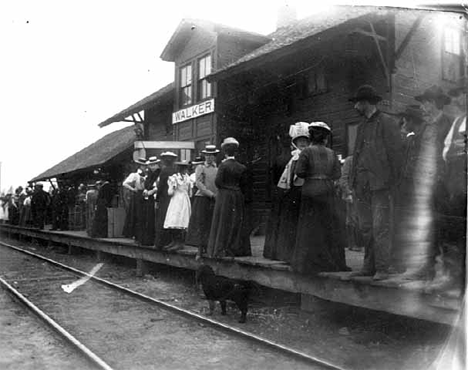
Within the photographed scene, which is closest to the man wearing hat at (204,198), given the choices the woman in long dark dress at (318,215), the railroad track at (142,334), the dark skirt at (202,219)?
the dark skirt at (202,219)

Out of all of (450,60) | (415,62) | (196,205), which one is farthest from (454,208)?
(450,60)

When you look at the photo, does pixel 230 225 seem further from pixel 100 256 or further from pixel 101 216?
pixel 101 216

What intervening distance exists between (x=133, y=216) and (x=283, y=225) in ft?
18.6

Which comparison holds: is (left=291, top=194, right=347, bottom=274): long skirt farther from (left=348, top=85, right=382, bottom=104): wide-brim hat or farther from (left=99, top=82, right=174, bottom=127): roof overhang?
(left=99, top=82, right=174, bottom=127): roof overhang

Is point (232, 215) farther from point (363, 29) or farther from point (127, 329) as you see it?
point (363, 29)

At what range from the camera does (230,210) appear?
7.16 m

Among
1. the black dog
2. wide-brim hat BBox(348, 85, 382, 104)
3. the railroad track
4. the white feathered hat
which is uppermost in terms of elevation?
wide-brim hat BBox(348, 85, 382, 104)

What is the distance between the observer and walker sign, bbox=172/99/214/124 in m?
14.0

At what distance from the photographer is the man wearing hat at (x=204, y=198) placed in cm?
794

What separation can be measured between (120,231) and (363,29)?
701 cm

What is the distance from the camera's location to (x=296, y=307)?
6.85 meters

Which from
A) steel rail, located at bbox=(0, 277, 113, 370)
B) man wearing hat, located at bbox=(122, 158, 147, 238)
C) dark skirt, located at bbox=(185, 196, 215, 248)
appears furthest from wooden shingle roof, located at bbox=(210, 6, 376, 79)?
steel rail, located at bbox=(0, 277, 113, 370)

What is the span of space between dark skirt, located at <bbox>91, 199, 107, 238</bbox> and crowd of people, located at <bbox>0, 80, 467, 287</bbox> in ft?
14.7

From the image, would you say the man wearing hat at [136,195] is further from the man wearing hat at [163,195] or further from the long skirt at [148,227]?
the man wearing hat at [163,195]
